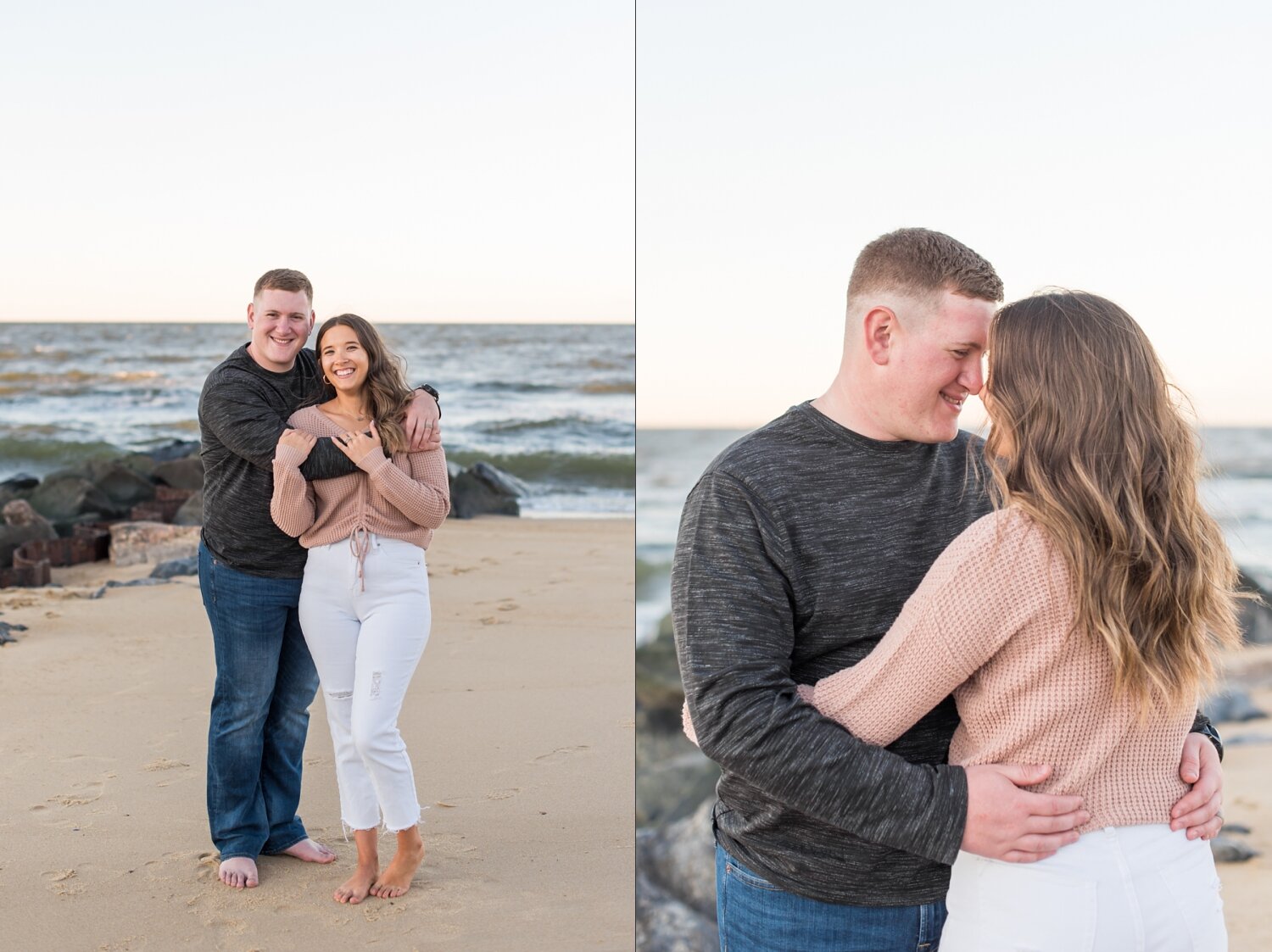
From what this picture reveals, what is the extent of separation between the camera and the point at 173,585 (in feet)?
26.2

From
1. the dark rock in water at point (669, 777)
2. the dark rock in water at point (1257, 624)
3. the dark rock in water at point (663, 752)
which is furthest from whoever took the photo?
the dark rock in water at point (1257, 624)

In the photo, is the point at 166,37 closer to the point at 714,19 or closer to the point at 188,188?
the point at 188,188

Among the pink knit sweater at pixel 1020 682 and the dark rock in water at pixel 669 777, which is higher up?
the pink knit sweater at pixel 1020 682

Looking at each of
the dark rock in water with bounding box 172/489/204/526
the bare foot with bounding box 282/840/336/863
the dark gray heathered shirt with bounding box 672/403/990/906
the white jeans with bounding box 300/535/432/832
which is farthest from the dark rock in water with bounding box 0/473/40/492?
the dark gray heathered shirt with bounding box 672/403/990/906

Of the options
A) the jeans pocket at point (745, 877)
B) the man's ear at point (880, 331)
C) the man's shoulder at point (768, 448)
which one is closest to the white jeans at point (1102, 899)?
the jeans pocket at point (745, 877)

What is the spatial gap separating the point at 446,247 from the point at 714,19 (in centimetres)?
1289

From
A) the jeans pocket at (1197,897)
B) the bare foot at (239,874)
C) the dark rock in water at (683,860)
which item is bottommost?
the dark rock in water at (683,860)

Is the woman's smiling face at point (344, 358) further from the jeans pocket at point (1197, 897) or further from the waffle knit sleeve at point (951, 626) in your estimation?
the jeans pocket at point (1197, 897)

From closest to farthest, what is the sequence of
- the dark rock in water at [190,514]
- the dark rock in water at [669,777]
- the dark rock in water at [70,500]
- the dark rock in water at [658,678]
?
the dark rock in water at [669,777] → the dark rock in water at [658,678] → the dark rock in water at [190,514] → the dark rock in water at [70,500]

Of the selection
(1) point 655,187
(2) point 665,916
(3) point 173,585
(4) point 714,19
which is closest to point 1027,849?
(2) point 665,916

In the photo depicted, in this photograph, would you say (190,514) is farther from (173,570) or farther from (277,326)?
(277,326)

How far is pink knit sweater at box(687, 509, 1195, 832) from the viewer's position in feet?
4.51

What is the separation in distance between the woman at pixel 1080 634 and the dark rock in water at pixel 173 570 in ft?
25.0

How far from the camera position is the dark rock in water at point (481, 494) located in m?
11.0
